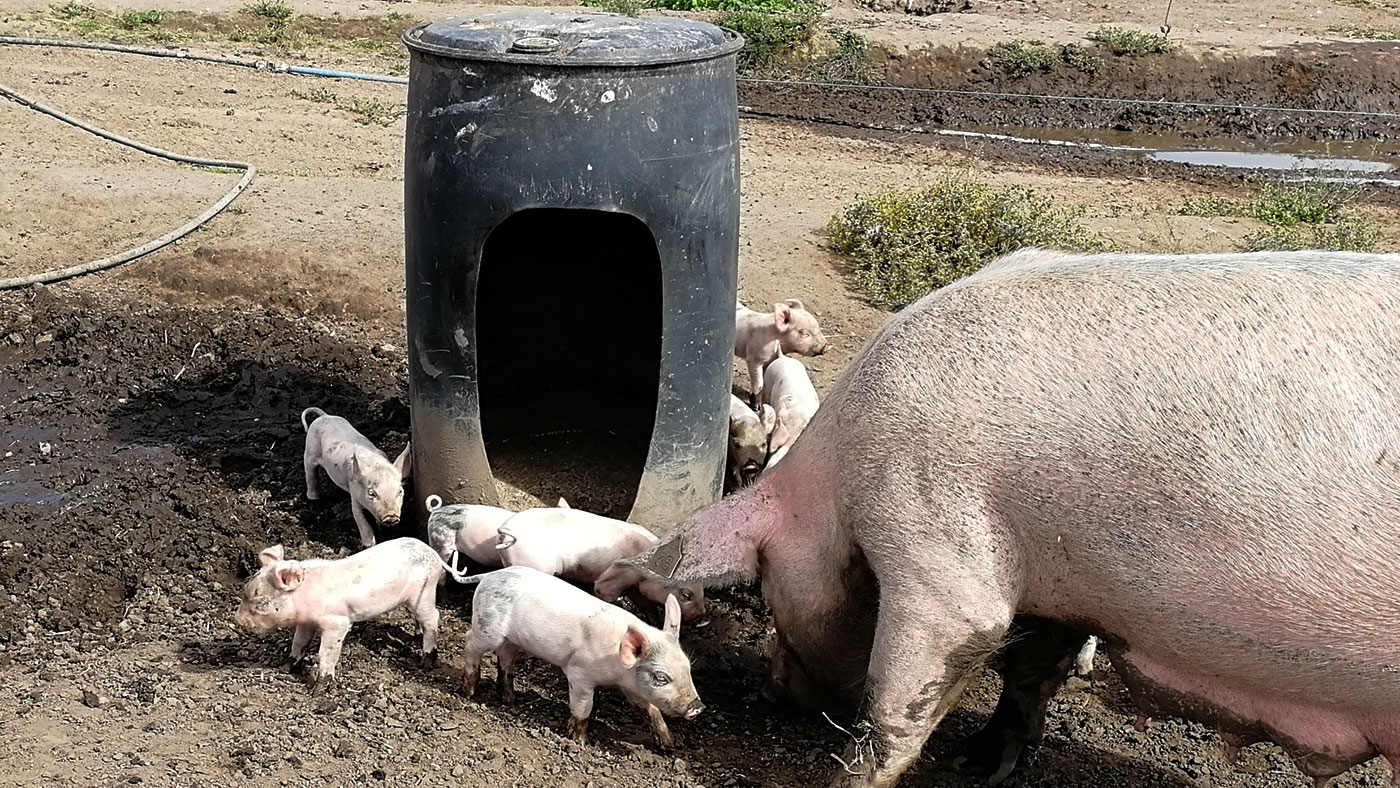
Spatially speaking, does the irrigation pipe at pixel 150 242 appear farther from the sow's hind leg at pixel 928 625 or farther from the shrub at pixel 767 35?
the shrub at pixel 767 35

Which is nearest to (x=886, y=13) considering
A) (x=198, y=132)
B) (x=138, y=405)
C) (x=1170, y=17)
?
(x=1170, y=17)

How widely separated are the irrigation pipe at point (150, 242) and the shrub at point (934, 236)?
366 cm

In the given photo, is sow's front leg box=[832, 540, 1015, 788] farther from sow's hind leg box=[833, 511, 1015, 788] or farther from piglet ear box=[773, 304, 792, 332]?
piglet ear box=[773, 304, 792, 332]

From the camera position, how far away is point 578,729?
3965mm

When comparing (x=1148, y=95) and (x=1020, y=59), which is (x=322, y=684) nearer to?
(x=1020, y=59)

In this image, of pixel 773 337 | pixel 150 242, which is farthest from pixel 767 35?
pixel 773 337

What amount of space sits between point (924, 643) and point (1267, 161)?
10.7 metres

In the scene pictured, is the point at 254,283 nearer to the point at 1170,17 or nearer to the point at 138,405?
the point at 138,405

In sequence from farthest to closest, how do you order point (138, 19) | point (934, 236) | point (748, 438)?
1. point (138, 19)
2. point (934, 236)
3. point (748, 438)

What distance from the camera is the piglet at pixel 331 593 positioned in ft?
13.3

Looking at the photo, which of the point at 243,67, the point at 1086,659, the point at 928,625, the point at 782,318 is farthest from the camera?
the point at 243,67

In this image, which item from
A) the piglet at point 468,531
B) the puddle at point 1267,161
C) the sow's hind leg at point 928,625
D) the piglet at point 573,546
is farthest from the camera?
the puddle at point 1267,161

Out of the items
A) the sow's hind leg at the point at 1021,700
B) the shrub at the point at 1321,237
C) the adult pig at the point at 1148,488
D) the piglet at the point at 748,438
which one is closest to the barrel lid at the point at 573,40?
the adult pig at the point at 1148,488

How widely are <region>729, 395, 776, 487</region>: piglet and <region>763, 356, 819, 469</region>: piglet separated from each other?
4 centimetres
